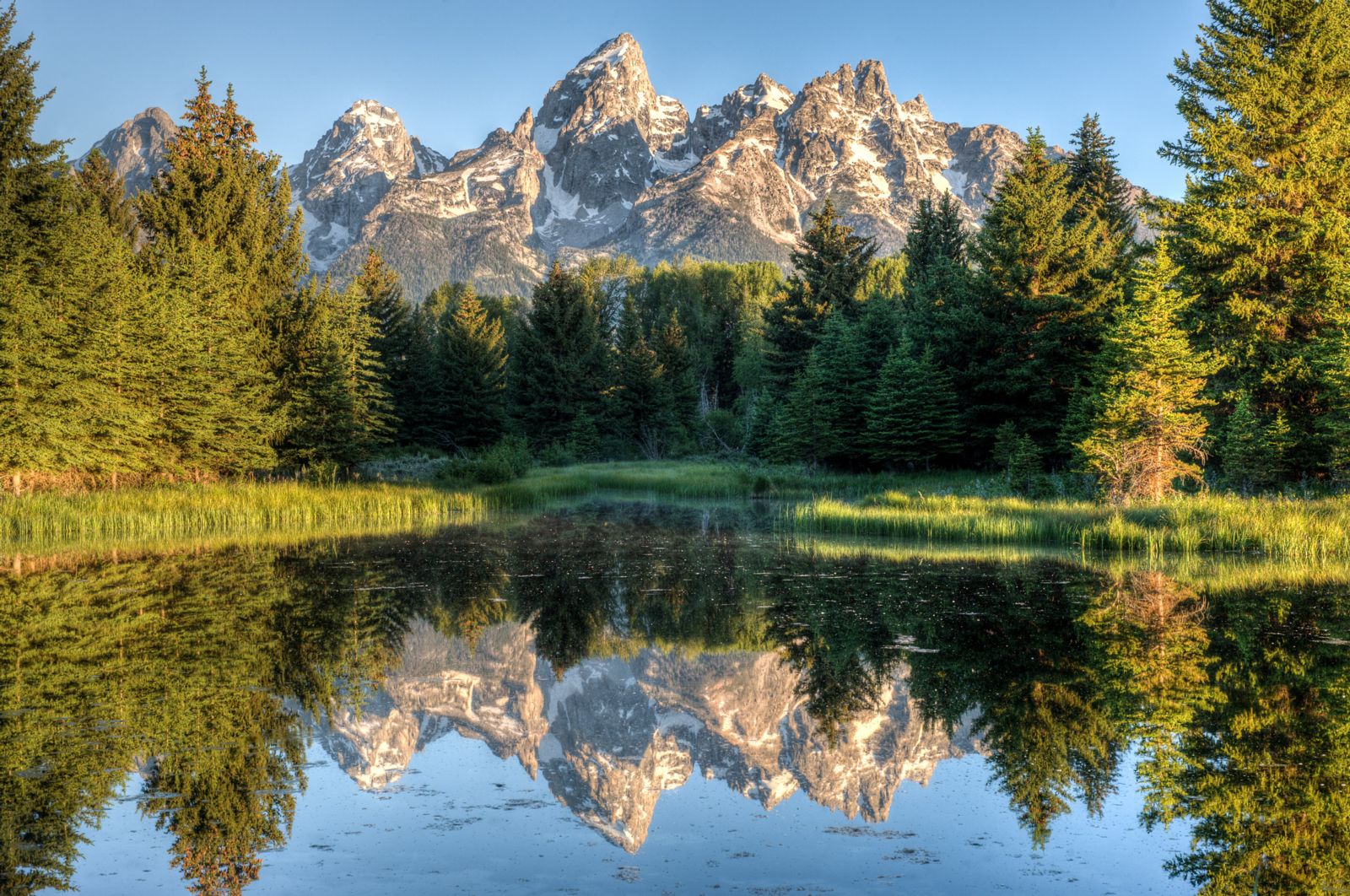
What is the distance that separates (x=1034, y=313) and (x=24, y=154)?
34.5m

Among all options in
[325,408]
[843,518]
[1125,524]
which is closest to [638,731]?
[1125,524]

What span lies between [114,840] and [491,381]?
5467cm

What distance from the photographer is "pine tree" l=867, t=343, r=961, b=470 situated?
1447 inches

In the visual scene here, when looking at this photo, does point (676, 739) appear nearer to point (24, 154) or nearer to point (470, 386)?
point (24, 154)

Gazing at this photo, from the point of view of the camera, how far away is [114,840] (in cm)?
574

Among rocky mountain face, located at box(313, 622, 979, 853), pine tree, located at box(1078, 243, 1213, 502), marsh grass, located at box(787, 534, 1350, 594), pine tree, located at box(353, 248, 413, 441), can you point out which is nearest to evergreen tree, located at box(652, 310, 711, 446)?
pine tree, located at box(353, 248, 413, 441)

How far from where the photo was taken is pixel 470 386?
58.6 m

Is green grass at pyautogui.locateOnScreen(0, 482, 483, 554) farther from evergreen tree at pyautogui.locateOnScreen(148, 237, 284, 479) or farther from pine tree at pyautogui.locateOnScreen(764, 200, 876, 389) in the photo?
pine tree at pyautogui.locateOnScreen(764, 200, 876, 389)

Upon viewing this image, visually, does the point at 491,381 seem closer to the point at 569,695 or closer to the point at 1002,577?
the point at 1002,577

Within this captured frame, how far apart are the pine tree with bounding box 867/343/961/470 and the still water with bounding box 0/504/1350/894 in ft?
73.1

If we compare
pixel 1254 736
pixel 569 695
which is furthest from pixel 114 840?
pixel 1254 736

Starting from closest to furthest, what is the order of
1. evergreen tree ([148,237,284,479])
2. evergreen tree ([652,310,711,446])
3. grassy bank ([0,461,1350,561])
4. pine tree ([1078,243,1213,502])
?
1. grassy bank ([0,461,1350,561])
2. pine tree ([1078,243,1213,502])
3. evergreen tree ([148,237,284,479])
4. evergreen tree ([652,310,711,446])

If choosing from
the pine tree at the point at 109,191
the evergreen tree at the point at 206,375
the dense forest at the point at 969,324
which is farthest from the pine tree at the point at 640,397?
the evergreen tree at the point at 206,375

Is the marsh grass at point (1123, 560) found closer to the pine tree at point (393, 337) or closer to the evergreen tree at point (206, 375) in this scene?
the evergreen tree at point (206, 375)
